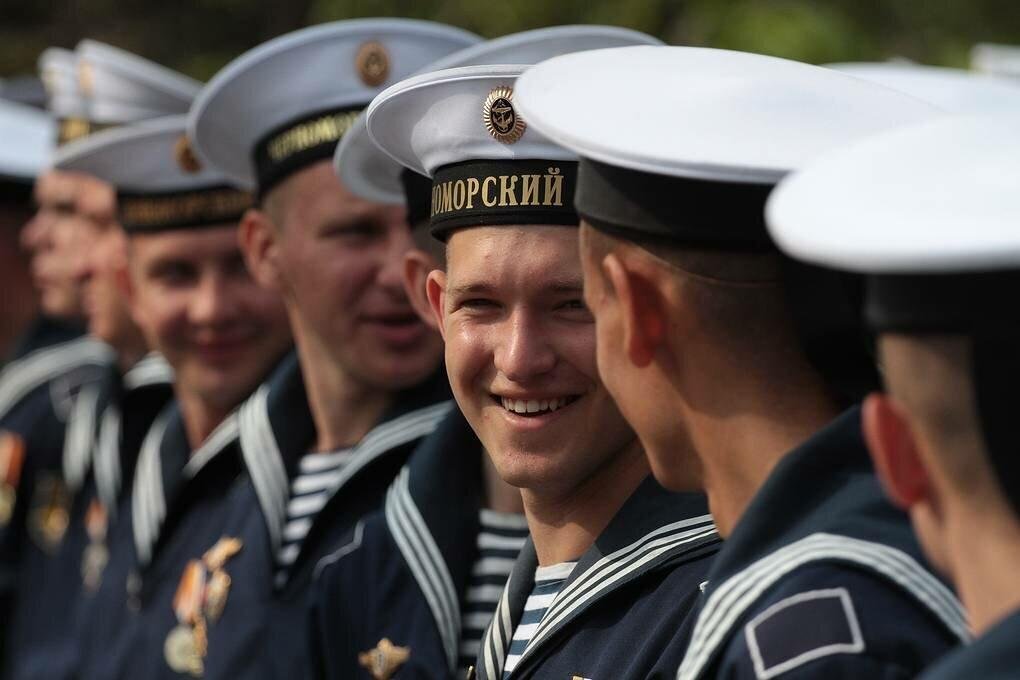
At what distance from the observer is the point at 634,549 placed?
2.87 meters

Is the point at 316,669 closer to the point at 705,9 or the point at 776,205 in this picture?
the point at 776,205

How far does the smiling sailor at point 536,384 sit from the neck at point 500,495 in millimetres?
529

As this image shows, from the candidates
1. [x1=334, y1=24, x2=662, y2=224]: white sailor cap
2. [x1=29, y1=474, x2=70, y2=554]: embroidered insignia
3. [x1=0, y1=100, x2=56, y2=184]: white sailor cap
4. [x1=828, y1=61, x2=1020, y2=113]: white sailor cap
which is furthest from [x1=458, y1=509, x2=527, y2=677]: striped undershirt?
[x1=0, y1=100, x2=56, y2=184]: white sailor cap

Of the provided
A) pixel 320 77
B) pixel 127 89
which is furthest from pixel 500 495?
pixel 127 89

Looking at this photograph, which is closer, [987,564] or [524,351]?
[987,564]

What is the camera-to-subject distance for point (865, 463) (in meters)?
2.18

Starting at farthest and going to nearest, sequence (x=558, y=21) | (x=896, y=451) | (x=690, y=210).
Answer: (x=558, y=21) → (x=690, y=210) → (x=896, y=451)

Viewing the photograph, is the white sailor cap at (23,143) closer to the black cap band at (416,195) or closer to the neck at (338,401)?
the neck at (338,401)

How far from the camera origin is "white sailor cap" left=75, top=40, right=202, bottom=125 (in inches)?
220

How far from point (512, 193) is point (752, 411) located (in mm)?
914

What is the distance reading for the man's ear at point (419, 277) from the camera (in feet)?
12.0

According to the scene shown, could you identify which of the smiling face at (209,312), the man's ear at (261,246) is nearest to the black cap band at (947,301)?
the man's ear at (261,246)

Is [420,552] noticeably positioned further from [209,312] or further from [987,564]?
[987,564]

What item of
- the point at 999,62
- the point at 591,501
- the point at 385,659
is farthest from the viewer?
the point at 999,62
